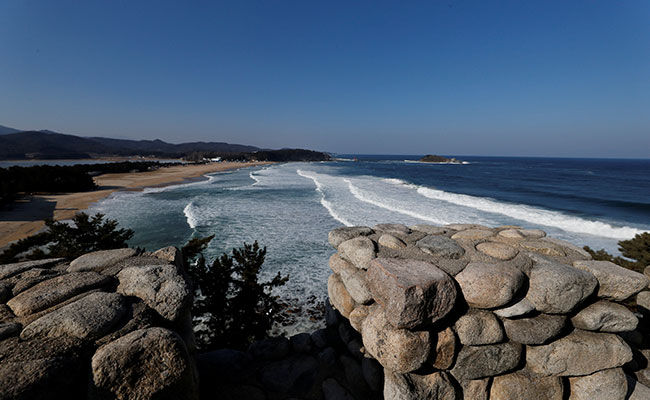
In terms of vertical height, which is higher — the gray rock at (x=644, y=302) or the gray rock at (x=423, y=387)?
the gray rock at (x=644, y=302)

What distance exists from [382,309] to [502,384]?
174 cm

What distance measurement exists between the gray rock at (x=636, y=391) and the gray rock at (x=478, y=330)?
6.79ft

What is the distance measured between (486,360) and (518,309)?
725 millimetres

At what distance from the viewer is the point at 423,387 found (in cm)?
306

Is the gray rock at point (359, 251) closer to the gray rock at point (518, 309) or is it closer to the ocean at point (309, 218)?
the gray rock at point (518, 309)

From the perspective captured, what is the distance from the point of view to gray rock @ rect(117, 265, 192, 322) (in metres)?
2.74

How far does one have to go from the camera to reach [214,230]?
14.4 m

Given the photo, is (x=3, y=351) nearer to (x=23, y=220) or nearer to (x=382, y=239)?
(x=382, y=239)

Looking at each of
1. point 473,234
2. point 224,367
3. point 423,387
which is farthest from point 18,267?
point 473,234

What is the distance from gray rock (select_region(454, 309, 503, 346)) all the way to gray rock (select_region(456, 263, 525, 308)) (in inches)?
6.4

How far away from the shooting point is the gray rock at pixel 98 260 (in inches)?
137

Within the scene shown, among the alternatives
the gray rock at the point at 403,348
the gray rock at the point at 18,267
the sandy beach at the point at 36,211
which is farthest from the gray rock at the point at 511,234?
the sandy beach at the point at 36,211

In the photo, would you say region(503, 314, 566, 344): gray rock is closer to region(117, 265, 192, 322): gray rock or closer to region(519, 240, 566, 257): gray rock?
region(519, 240, 566, 257): gray rock

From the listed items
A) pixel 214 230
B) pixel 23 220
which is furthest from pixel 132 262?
pixel 23 220
